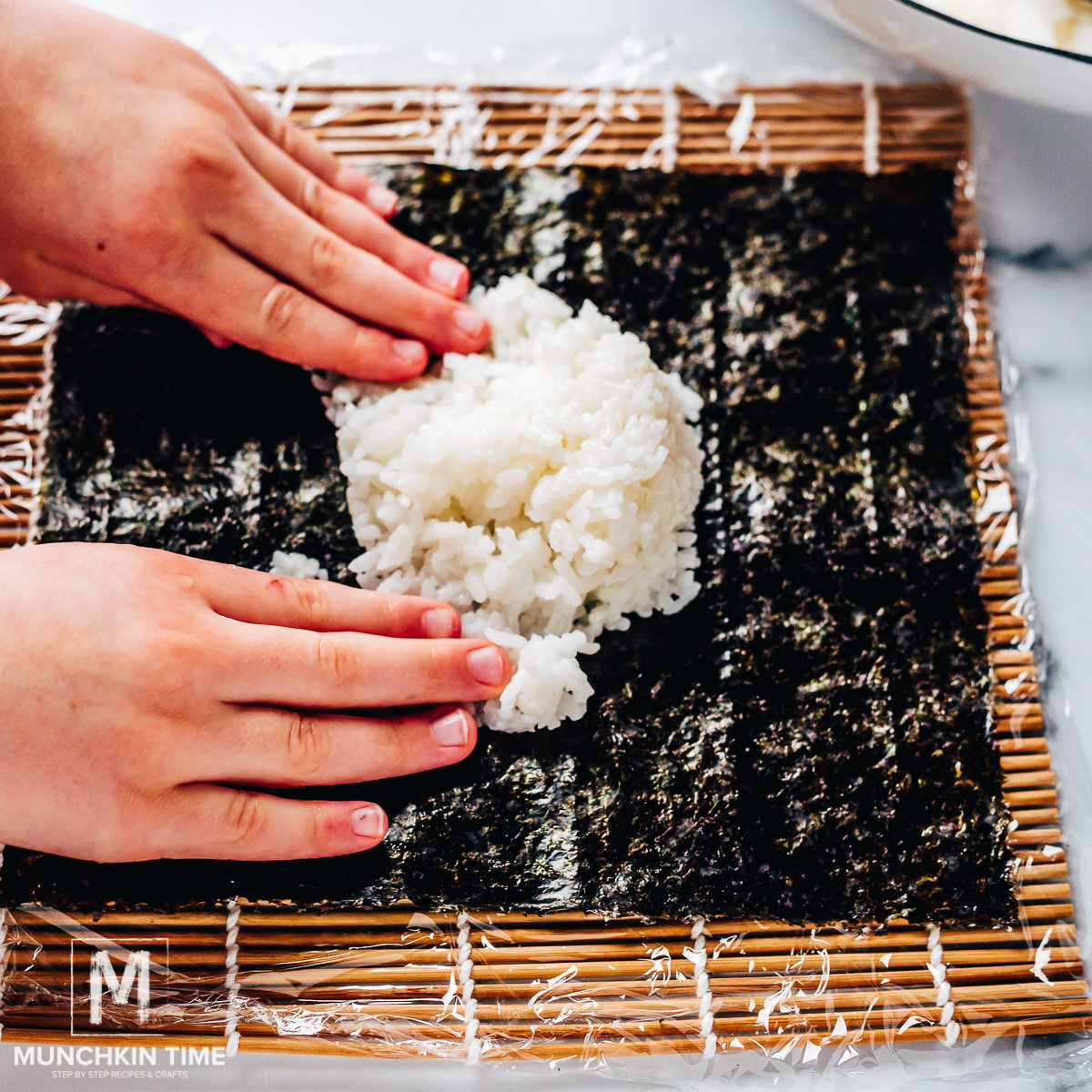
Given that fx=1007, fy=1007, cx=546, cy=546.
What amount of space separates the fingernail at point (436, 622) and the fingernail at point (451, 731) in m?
0.11

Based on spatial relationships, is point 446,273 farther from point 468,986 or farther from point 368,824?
point 468,986

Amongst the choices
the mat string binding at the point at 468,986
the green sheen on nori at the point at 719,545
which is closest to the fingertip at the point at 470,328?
the green sheen on nori at the point at 719,545

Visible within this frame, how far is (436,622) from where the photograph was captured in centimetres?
136

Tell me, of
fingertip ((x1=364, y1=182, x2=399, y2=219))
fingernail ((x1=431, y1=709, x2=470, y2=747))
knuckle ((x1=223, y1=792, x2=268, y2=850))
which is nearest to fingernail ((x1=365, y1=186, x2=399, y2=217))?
fingertip ((x1=364, y1=182, x2=399, y2=219))

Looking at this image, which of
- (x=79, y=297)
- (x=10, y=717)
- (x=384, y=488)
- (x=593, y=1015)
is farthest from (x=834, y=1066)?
(x=79, y=297)

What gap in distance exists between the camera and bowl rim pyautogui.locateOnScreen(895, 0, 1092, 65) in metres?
1.38

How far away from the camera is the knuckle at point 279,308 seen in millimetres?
1461

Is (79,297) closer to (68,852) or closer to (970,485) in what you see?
(68,852)

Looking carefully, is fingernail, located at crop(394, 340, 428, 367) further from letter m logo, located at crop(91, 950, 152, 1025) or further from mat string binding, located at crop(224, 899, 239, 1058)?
letter m logo, located at crop(91, 950, 152, 1025)

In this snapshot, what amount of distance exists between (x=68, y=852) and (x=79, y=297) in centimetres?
82

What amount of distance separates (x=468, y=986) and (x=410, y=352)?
2.94 feet

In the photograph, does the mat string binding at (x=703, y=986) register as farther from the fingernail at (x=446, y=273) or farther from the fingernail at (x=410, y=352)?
the fingernail at (x=446, y=273)

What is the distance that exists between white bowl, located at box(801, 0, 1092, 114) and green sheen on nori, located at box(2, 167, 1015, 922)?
21cm

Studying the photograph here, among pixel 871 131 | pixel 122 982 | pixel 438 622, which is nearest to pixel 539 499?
pixel 438 622
